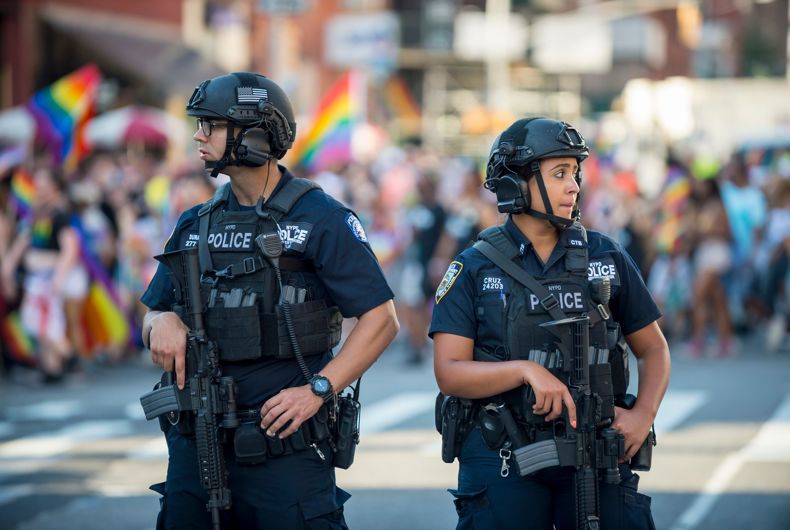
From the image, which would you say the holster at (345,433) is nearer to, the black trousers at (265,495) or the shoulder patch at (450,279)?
the black trousers at (265,495)

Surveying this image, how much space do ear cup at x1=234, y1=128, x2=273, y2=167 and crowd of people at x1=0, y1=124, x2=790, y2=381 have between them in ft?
23.8

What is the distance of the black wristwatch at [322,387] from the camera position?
451 centimetres

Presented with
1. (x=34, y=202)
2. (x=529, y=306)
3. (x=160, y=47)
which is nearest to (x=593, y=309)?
(x=529, y=306)

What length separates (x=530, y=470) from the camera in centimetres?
439

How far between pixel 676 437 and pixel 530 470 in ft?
20.5

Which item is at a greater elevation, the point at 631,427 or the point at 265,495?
the point at 631,427

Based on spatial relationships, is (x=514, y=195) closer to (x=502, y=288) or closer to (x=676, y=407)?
(x=502, y=288)

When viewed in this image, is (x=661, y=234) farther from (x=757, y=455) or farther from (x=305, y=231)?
(x=305, y=231)

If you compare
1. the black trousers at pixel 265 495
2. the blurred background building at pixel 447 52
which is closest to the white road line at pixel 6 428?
the black trousers at pixel 265 495

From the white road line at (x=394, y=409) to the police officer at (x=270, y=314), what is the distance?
6.12 metres

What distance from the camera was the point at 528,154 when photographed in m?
4.69

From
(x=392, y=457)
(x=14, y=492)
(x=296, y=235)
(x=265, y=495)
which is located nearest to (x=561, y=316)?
(x=296, y=235)

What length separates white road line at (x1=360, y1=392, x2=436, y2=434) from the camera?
11.1 meters

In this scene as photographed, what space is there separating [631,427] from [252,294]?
53.6 inches
